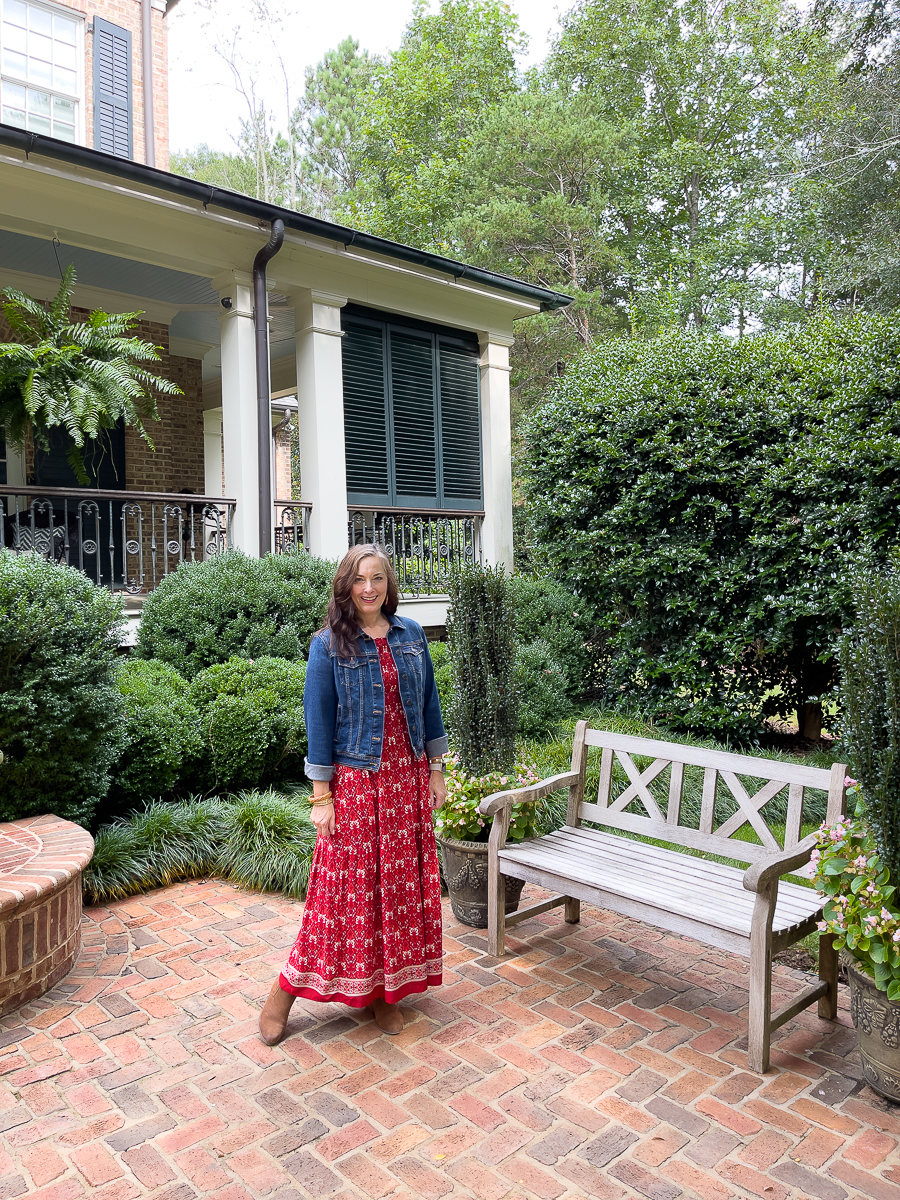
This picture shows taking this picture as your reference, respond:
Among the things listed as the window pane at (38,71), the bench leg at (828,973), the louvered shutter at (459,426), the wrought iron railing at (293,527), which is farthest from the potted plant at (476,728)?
the window pane at (38,71)

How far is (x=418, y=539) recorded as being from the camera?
30.4ft

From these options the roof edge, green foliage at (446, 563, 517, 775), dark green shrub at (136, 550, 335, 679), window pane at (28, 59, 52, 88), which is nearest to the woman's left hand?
green foliage at (446, 563, 517, 775)

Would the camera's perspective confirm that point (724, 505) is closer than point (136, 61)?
Yes

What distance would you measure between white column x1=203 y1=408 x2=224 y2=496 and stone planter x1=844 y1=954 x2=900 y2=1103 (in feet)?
35.1

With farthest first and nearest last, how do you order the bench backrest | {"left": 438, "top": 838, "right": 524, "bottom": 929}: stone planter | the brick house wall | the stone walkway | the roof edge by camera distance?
1. the brick house wall
2. the roof edge
3. {"left": 438, "top": 838, "right": 524, "bottom": 929}: stone planter
4. the bench backrest
5. the stone walkway

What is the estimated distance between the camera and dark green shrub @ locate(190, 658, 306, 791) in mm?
5359

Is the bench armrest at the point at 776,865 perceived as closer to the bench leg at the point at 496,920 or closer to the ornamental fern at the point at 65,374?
the bench leg at the point at 496,920

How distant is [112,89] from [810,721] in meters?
11.4

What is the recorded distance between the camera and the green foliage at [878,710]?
2666 mm

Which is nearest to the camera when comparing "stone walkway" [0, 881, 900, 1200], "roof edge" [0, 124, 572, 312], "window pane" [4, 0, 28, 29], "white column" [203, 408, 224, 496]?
"stone walkway" [0, 881, 900, 1200]

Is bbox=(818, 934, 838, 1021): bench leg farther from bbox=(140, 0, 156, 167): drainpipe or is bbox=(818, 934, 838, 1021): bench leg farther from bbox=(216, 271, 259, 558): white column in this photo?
bbox=(140, 0, 156, 167): drainpipe

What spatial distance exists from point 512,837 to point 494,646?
0.98 m

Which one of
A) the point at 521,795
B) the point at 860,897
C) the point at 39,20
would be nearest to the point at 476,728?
the point at 521,795

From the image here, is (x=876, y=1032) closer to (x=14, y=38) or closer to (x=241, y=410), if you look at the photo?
(x=241, y=410)
